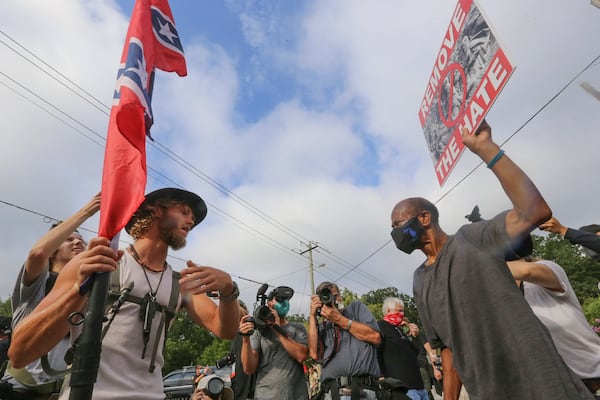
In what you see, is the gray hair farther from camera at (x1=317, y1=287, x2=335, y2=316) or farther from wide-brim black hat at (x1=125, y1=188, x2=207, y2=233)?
wide-brim black hat at (x1=125, y1=188, x2=207, y2=233)

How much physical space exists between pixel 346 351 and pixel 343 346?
8 cm

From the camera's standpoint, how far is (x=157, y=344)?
190 cm

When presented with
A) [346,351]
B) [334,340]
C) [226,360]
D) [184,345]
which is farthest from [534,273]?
[184,345]

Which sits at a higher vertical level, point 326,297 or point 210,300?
point 326,297

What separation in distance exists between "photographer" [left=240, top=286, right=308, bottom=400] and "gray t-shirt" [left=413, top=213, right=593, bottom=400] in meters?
1.96

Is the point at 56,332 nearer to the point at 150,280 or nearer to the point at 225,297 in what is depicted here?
the point at 150,280

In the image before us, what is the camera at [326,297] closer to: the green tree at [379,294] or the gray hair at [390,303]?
the gray hair at [390,303]

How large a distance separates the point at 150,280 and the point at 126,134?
34.4 inches

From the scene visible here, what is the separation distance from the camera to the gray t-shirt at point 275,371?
3703mm

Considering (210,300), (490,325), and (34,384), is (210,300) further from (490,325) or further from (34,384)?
(490,325)

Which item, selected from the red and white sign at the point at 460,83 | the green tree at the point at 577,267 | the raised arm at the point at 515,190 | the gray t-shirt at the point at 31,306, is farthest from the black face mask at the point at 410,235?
the green tree at the point at 577,267

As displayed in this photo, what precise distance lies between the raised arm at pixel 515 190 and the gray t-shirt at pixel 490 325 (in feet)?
0.32

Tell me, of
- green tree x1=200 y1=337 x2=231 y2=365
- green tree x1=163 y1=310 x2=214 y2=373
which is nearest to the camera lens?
green tree x1=200 y1=337 x2=231 y2=365

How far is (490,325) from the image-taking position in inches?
79.4
